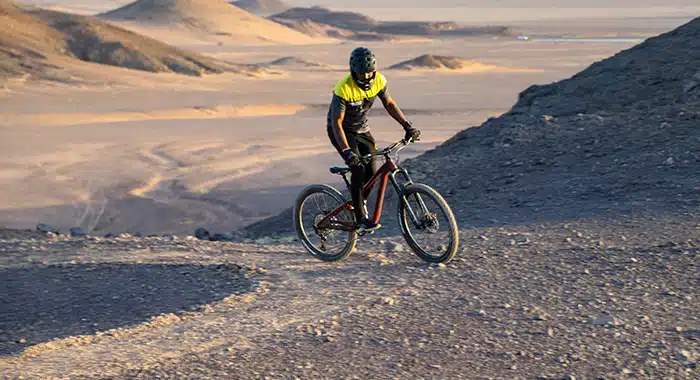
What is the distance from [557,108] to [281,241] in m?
4.58

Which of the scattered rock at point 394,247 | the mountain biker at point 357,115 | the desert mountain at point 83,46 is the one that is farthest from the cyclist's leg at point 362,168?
the desert mountain at point 83,46

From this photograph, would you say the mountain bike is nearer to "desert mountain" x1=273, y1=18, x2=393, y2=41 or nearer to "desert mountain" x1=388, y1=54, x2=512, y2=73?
"desert mountain" x1=388, y1=54, x2=512, y2=73

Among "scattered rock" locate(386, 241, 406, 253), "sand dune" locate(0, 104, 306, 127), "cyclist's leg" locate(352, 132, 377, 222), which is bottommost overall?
"sand dune" locate(0, 104, 306, 127)

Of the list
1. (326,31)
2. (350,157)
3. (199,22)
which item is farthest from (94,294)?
(326,31)

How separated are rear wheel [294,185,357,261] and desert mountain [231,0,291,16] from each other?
3583 inches

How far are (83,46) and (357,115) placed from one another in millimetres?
31239

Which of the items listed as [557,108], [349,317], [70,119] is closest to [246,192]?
[557,108]

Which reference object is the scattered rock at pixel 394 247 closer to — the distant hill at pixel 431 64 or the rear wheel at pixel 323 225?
the rear wheel at pixel 323 225

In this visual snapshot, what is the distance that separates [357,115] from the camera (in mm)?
7613

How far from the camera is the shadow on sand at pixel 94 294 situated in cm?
676

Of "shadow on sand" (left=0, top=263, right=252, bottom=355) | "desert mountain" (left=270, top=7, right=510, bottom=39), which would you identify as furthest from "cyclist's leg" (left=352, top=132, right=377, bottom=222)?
"desert mountain" (left=270, top=7, right=510, bottom=39)

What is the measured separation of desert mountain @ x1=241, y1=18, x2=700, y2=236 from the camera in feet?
33.3

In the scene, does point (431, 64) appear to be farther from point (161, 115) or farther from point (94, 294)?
point (94, 294)

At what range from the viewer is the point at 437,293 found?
7.00m
